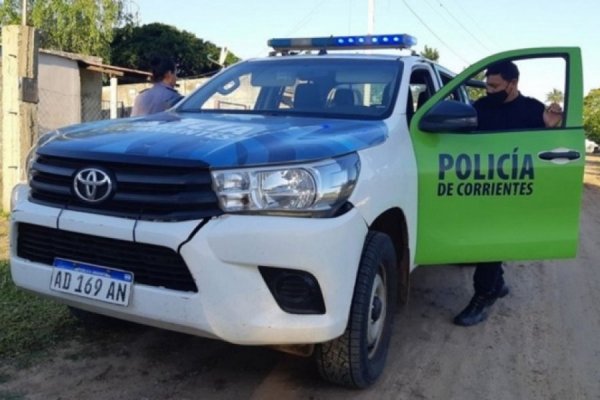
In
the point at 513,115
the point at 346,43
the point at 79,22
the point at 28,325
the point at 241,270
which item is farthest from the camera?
the point at 79,22

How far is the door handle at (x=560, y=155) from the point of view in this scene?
3.65 meters

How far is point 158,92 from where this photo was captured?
17.5 ft

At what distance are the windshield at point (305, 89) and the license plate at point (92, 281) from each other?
1545mm

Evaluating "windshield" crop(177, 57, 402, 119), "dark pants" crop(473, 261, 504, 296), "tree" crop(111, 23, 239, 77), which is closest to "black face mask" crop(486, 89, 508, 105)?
"windshield" crop(177, 57, 402, 119)

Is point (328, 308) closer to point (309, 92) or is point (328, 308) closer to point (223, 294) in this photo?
point (223, 294)

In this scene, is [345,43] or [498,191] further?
[345,43]

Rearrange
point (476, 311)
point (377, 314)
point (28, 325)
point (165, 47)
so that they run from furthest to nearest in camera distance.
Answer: point (165, 47) → point (476, 311) → point (28, 325) → point (377, 314)

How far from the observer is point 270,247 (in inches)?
100

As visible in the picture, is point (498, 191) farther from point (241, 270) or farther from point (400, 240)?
point (241, 270)

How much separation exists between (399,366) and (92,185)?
2.07 metres

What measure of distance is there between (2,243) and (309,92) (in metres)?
3.67

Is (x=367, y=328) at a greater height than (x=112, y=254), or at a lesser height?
lesser

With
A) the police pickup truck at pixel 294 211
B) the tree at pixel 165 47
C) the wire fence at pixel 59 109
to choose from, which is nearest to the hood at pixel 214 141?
the police pickup truck at pixel 294 211

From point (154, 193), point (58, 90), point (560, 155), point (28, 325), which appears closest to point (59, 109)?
point (58, 90)
